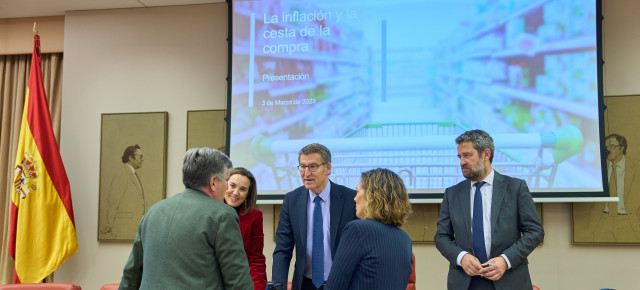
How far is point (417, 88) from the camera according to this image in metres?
4.67

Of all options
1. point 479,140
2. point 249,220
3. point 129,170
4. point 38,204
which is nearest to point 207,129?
point 129,170

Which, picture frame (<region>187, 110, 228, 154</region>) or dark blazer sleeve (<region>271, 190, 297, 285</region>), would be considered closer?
dark blazer sleeve (<region>271, 190, 297, 285</region>)

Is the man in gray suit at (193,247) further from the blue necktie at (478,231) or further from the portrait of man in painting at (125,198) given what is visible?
the portrait of man in painting at (125,198)

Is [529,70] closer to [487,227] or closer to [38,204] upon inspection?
[487,227]

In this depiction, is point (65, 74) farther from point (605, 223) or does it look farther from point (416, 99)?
point (605, 223)

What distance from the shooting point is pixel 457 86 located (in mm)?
4594

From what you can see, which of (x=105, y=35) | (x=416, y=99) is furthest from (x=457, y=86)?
(x=105, y=35)

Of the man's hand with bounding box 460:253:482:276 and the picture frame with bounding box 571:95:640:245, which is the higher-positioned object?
the picture frame with bounding box 571:95:640:245

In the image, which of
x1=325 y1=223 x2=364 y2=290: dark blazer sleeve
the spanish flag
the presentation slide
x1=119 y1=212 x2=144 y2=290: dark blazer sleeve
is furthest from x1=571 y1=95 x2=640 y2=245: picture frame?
the spanish flag

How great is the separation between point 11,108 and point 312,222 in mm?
4292

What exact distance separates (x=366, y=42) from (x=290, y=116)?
0.88 metres

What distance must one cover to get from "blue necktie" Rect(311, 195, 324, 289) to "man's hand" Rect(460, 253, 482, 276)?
0.77 metres

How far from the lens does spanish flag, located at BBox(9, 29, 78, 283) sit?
5.04 m

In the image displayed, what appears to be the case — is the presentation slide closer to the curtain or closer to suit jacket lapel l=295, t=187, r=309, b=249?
suit jacket lapel l=295, t=187, r=309, b=249
